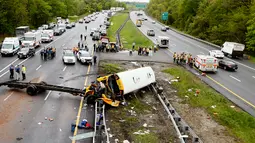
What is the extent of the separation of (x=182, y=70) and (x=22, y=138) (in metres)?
25.4

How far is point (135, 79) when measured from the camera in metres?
25.6

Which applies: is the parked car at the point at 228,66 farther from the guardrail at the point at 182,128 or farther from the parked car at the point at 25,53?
the parked car at the point at 25,53

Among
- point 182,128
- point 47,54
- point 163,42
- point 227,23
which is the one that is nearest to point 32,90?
point 182,128

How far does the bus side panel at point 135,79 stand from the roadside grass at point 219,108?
321cm

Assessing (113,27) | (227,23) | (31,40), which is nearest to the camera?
(31,40)

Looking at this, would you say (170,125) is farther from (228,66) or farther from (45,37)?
(45,37)

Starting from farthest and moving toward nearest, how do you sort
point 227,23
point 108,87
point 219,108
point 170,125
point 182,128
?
point 227,23, point 219,108, point 108,87, point 170,125, point 182,128

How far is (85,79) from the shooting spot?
3138cm

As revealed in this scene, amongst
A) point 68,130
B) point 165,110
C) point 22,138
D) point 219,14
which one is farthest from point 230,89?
point 219,14

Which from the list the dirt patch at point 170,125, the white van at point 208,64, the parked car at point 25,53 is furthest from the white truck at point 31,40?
the dirt patch at point 170,125

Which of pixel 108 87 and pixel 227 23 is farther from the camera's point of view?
pixel 227 23

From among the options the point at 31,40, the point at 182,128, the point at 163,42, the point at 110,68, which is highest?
the point at 31,40

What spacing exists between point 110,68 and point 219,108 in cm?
1647

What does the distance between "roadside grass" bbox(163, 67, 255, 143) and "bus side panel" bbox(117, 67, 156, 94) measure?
3.21 meters
